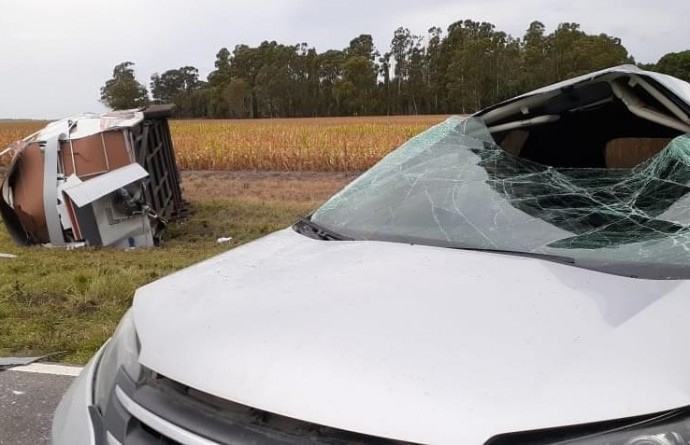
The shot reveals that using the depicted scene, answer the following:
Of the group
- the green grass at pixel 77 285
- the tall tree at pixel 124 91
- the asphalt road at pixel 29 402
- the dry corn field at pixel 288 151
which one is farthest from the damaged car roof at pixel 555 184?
the tall tree at pixel 124 91

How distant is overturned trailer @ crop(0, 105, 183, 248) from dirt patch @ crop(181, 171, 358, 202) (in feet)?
16.3

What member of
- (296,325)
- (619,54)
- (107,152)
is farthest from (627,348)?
(619,54)

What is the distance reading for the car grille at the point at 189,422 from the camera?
131 cm

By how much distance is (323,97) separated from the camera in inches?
2852

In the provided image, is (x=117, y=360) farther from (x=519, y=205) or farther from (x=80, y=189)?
(x=80, y=189)

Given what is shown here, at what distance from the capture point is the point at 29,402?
3.69 metres

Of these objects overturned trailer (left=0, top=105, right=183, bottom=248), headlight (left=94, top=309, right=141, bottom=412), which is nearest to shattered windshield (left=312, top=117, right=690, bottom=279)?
headlight (left=94, top=309, right=141, bottom=412)

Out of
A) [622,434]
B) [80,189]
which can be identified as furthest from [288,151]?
[622,434]

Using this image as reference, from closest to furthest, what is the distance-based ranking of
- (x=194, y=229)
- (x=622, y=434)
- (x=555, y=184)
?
(x=622, y=434)
(x=555, y=184)
(x=194, y=229)

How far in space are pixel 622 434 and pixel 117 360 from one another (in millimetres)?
1343

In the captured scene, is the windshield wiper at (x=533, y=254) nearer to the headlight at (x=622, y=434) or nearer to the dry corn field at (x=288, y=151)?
the headlight at (x=622, y=434)

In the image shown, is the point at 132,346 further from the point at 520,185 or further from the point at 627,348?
the point at 520,185

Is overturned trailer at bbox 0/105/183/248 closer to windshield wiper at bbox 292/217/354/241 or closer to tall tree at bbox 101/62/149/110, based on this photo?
windshield wiper at bbox 292/217/354/241

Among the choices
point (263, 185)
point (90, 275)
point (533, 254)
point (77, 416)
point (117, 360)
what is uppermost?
point (533, 254)
